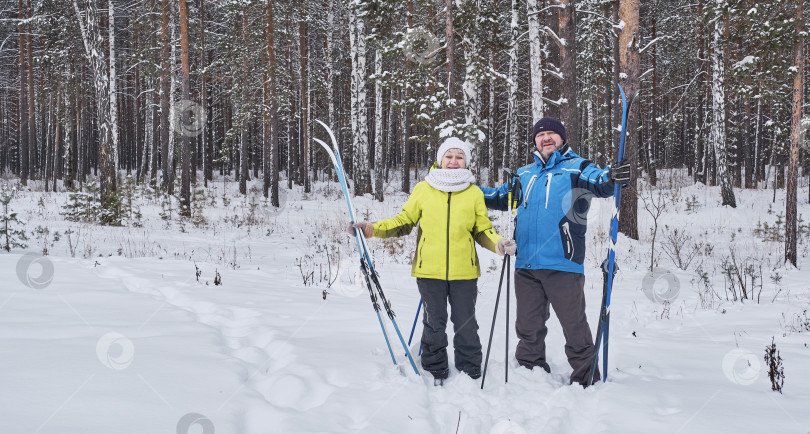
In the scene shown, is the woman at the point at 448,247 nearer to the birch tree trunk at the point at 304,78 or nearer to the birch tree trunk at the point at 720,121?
the birch tree trunk at the point at 720,121

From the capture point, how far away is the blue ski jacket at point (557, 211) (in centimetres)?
329

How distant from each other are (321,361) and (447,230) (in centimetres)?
133

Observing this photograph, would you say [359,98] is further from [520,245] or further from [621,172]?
[621,172]

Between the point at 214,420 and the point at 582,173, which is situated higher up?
the point at 582,173

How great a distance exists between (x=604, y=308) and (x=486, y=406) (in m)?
1.14

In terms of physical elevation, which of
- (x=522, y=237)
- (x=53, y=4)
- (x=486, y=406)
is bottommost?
(x=486, y=406)

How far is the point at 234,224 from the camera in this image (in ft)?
41.0

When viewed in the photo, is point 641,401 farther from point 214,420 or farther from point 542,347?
point 214,420

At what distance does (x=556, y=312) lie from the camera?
3.41 meters

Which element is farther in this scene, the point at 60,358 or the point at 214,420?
the point at 60,358

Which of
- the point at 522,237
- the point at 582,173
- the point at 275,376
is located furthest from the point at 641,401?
the point at 275,376

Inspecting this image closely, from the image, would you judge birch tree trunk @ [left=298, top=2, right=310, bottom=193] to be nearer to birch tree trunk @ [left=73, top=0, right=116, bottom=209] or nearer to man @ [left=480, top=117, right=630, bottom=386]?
birch tree trunk @ [left=73, top=0, right=116, bottom=209]

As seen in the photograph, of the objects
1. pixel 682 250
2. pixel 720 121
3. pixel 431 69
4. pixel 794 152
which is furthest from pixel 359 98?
pixel 794 152

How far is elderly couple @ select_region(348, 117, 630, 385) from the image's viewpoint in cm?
332
